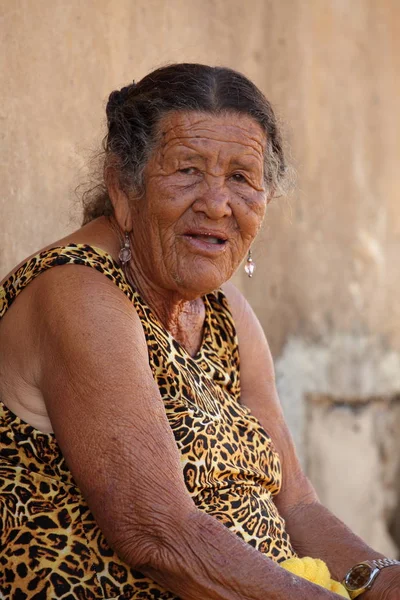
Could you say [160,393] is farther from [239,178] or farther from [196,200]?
[239,178]

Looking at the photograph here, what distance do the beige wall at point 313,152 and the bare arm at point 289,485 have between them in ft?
2.94

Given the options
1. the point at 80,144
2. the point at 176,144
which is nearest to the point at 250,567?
the point at 176,144

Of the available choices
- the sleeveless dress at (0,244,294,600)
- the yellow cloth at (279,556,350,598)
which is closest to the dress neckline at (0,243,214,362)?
the sleeveless dress at (0,244,294,600)

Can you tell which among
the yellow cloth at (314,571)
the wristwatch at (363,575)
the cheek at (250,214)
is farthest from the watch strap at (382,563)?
the cheek at (250,214)

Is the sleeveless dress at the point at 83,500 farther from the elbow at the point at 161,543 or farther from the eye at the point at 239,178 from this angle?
the eye at the point at 239,178

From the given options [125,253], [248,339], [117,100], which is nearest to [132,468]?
[125,253]

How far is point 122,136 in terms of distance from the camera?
3.21 meters

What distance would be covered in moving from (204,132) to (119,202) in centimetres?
35

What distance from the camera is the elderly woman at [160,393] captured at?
8.63 feet

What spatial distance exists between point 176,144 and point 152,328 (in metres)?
0.55

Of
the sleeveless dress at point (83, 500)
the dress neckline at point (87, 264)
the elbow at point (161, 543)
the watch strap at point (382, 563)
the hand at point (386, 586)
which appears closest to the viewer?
the elbow at point (161, 543)

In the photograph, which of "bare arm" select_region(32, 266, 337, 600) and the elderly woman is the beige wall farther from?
"bare arm" select_region(32, 266, 337, 600)

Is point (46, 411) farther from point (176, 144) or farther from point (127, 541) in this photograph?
point (176, 144)

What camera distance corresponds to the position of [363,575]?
314cm
